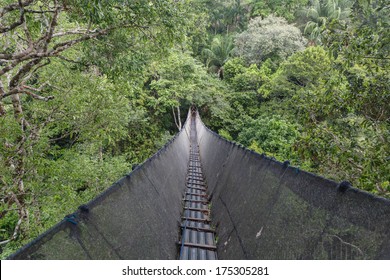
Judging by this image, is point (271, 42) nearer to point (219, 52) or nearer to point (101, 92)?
point (219, 52)

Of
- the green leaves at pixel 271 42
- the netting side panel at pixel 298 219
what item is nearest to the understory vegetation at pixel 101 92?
the netting side panel at pixel 298 219

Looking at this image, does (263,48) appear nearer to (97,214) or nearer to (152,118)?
(152,118)

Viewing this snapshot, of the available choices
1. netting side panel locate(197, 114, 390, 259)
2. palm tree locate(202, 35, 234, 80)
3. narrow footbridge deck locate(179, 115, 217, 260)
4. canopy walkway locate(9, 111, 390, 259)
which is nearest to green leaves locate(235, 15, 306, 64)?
palm tree locate(202, 35, 234, 80)

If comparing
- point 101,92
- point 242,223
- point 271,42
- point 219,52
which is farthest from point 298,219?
point 219,52

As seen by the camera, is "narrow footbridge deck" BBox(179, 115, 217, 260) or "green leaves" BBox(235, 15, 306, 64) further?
"green leaves" BBox(235, 15, 306, 64)

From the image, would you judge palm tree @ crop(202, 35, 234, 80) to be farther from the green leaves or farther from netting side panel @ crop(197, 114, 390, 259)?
netting side panel @ crop(197, 114, 390, 259)

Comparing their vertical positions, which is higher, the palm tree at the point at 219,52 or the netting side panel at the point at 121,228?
the palm tree at the point at 219,52

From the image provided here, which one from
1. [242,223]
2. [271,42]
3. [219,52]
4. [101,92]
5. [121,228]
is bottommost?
[242,223]

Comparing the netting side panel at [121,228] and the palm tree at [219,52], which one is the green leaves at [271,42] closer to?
the palm tree at [219,52]

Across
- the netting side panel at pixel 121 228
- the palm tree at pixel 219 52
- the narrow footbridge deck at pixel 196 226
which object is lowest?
the narrow footbridge deck at pixel 196 226
